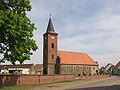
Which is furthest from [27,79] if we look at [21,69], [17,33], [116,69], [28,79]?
[116,69]

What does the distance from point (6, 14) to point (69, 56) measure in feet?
185

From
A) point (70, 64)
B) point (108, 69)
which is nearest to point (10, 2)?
point (70, 64)

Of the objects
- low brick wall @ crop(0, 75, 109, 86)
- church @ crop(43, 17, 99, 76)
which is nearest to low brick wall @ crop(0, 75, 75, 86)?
low brick wall @ crop(0, 75, 109, 86)

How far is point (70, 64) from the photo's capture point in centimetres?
8488

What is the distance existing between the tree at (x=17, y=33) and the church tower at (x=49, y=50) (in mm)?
40834

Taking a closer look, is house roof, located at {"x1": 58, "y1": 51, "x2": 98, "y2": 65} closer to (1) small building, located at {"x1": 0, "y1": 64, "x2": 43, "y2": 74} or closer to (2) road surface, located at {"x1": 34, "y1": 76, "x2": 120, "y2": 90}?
(1) small building, located at {"x1": 0, "y1": 64, "x2": 43, "y2": 74}

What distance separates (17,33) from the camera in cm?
3403

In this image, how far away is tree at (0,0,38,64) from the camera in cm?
3353

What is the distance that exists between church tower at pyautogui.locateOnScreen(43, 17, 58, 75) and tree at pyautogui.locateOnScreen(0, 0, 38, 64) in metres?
40.8

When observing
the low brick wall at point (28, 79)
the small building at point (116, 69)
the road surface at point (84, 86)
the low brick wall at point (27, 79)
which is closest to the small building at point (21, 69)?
the low brick wall at point (28, 79)

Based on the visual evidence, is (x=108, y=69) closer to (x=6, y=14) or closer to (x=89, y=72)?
(x=89, y=72)

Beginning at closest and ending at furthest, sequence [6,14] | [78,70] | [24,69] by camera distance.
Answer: [6,14] < [78,70] < [24,69]

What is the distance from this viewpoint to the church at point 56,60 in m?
78.6

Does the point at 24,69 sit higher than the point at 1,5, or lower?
lower
